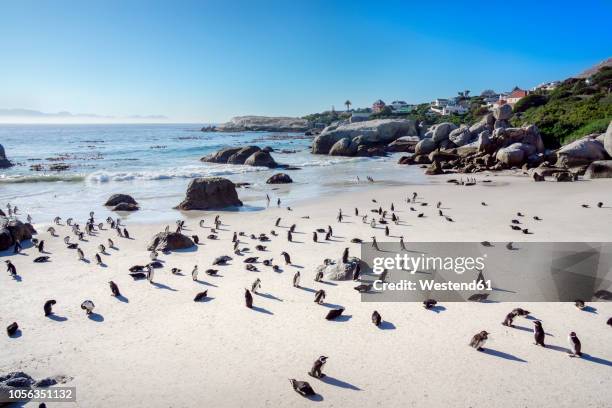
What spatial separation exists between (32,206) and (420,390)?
25.1 meters

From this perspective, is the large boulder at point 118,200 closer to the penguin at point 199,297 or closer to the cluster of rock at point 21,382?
the penguin at point 199,297

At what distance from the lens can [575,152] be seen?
102ft

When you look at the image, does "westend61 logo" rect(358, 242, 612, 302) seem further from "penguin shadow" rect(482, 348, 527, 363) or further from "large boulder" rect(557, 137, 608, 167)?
"large boulder" rect(557, 137, 608, 167)

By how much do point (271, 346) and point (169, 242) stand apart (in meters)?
7.66

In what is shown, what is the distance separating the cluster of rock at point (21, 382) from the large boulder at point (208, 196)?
15.4 meters

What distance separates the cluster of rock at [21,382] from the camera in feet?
21.0

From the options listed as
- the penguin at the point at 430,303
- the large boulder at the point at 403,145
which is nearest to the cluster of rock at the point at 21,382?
the penguin at the point at 430,303

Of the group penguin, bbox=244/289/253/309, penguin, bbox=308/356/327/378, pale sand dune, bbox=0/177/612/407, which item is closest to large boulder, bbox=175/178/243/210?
pale sand dune, bbox=0/177/612/407

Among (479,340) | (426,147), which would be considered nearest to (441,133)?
(426,147)

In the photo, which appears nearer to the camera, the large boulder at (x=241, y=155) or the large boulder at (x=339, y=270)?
the large boulder at (x=339, y=270)

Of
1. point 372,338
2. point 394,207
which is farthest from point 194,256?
point 394,207

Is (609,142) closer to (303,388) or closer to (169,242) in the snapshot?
(169,242)

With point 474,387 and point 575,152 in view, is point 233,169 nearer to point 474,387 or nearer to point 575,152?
point 575,152

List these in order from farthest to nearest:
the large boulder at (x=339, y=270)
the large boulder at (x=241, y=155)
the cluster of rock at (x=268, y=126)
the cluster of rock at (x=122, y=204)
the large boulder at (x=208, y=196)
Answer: the cluster of rock at (x=268, y=126) → the large boulder at (x=241, y=155) → the large boulder at (x=208, y=196) → the cluster of rock at (x=122, y=204) → the large boulder at (x=339, y=270)
